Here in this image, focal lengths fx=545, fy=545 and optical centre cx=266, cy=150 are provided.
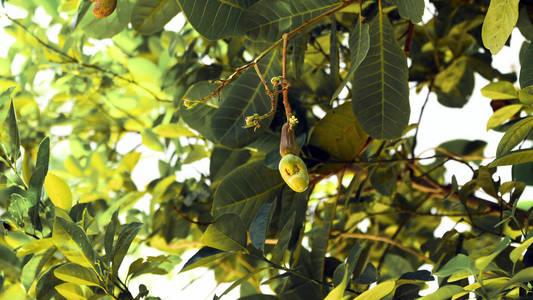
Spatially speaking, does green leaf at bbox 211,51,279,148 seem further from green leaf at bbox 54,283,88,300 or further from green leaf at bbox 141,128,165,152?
green leaf at bbox 141,128,165,152

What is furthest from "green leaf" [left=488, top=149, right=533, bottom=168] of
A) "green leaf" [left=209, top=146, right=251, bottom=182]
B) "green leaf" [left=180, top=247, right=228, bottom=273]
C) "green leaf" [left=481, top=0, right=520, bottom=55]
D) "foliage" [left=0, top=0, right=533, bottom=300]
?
"green leaf" [left=209, top=146, right=251, bottom=182]

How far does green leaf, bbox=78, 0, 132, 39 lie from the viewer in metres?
0.77

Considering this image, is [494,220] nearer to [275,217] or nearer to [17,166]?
[275,217]

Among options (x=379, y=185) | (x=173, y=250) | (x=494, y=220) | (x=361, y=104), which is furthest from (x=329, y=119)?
(x=173, y=250)

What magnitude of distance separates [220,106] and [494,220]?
0.47m

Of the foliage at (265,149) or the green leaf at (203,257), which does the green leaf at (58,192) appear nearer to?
the foliage at (265,149)

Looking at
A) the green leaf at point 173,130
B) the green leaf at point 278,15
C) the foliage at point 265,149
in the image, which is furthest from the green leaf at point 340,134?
the green leaf at point 173,130

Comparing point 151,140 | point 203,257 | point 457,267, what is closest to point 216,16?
point 203,257

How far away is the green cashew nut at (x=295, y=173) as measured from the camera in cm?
49

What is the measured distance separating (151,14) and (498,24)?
1.48 ft

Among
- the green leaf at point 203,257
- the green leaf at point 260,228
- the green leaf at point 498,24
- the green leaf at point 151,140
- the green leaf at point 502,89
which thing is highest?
the green leaf at point 498,24

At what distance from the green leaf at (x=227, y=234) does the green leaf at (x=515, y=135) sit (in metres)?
0.30

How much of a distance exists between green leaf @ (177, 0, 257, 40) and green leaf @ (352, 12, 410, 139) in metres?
0.16

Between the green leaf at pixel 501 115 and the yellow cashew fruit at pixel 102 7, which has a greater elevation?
the yellow cashew fruit at pixel 102 7
